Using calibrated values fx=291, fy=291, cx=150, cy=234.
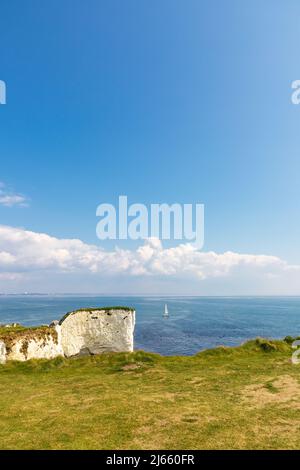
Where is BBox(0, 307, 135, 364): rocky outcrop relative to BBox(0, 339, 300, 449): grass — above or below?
below

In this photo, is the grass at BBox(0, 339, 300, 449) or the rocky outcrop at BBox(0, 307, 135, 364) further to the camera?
the rocky outcrop at BBox(0, 307, 135, 364)

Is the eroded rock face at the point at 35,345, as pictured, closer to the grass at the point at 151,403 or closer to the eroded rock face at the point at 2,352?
the eroded rock face at the point at 2,352

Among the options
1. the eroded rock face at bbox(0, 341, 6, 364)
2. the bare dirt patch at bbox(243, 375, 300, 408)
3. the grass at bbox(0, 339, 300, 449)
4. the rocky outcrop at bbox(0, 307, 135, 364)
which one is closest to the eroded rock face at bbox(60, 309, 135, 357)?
the rocky outcrop at bbox(0, 307, 135, 364)

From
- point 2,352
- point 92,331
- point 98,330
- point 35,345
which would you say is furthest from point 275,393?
point 98,330

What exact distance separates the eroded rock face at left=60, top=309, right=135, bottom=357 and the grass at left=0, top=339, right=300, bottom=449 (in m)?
17.6

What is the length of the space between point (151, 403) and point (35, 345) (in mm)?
19241

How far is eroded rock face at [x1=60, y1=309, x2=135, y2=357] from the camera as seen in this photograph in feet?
127

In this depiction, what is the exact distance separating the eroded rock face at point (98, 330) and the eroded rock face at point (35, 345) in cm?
478

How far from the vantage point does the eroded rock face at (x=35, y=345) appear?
956 inches

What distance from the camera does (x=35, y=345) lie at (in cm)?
2756

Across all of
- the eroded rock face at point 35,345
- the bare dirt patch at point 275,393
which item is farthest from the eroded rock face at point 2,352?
the bare dirt patch at point 275,393

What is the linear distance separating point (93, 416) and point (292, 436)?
22.0 ft

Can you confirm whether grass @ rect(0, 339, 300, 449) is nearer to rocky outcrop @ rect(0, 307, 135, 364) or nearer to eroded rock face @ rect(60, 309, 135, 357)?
rocky outcrop @ rect(0, 307, 135, 364)
